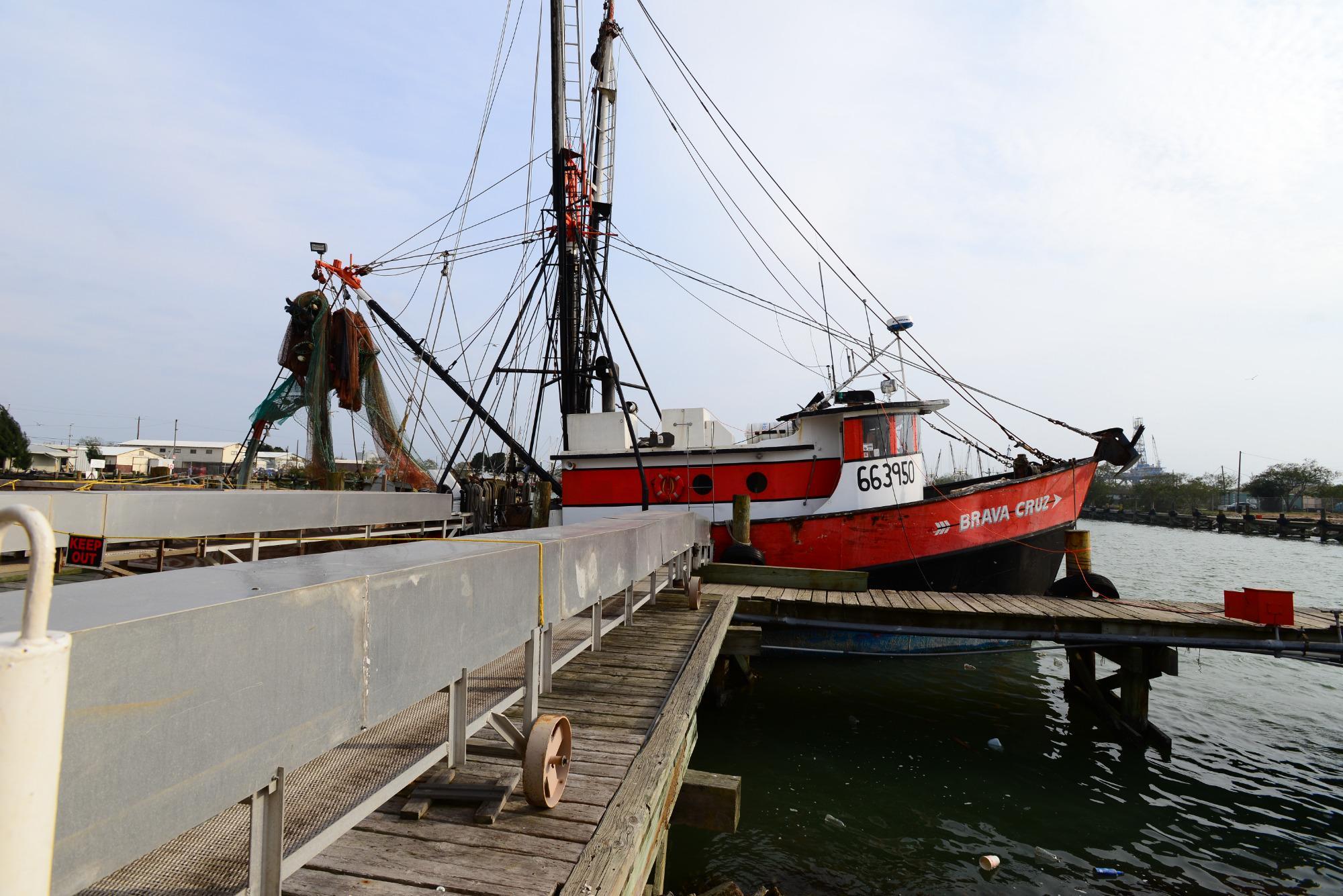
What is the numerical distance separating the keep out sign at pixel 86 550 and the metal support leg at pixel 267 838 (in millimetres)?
6276

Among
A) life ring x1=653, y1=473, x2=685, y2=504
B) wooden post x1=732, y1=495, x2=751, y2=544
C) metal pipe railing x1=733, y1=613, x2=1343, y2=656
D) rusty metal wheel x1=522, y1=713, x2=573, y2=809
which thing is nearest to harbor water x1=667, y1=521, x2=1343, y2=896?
metal pipe railing x1=733, y1=613, x2=1343, y2=656

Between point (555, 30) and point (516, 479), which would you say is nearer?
point (555, 30)

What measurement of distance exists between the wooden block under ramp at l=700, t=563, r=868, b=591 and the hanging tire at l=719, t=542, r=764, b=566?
95 cm

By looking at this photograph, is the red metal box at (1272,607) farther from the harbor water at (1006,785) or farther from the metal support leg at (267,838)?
the metal support leg at (267,838)

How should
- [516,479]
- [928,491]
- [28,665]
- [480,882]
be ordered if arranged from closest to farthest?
[28,665] < [480,882] < [928,491] < [516,479]

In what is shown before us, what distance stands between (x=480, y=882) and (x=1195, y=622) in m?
10.5

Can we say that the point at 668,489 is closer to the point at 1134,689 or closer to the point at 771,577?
the point at 771,577

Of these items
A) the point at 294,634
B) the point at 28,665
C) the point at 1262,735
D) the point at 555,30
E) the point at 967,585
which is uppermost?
the point at 555,30

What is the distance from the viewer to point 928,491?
54.4 ft

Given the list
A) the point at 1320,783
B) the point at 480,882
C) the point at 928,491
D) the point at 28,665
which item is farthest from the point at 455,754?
the point at 928,491

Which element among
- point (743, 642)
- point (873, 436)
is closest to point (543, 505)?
point (873, 436)

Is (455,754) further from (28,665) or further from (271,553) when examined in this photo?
(271,553)

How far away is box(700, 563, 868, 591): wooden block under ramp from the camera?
1152 cm

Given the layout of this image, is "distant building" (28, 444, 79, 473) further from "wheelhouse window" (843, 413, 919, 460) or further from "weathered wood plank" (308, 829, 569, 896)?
"weathered wood plank" (308, 829, 569, 896)
